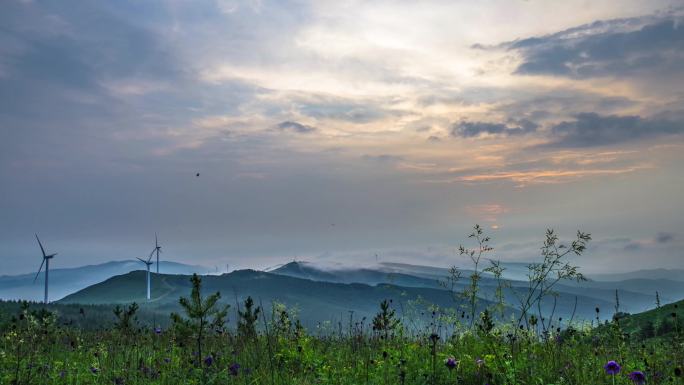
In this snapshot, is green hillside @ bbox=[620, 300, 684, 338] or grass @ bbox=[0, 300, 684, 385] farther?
green hillside @ bbox=[620, 300, 684, 338]

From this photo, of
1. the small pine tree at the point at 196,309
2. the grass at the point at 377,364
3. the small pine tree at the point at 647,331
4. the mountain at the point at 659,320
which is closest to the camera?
the small pine tree at the point at 196,309

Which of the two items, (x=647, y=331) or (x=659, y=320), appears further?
(x=647, y=331)

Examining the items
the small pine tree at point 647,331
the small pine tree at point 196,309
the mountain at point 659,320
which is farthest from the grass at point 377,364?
the small pine tree at point 647,331

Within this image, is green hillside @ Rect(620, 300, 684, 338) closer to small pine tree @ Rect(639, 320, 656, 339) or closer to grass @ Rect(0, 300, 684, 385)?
small pine tree @ Rect(639, 320, 656, 339)

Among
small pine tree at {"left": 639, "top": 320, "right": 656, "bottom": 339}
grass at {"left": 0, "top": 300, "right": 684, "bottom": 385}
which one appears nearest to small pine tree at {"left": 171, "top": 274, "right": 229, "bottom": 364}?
grass at {"left": 0, "top": 300, "right": 684, "bottom": 385}

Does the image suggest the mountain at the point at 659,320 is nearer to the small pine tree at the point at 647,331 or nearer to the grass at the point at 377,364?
the small pine tree at the point at 647,331

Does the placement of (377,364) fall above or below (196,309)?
below

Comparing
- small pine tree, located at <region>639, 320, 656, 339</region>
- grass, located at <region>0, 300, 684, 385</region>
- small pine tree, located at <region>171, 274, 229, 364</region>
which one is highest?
small pine tree, located at <region>171, 274, 229, 364</region>

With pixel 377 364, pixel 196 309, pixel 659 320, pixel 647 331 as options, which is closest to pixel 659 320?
pixel 659 320

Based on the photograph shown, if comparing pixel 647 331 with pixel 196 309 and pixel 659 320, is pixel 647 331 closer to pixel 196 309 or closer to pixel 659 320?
pixel 659 320

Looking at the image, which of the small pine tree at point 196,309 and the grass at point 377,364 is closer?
the small pine tree at point 196,309

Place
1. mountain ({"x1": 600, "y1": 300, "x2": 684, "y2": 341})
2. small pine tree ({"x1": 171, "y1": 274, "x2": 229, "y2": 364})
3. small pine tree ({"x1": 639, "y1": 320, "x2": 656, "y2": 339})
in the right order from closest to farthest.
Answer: small pine tree ({"x1": 171, "y1": 274, "x2": 229, "y2": 364})
mountain ({"x1": 600, "y1": 300, "x2": 684, "y2": 341})
small pine tree ({"x1": 639, "y1": 320, "x2": 656, "y2": 339})

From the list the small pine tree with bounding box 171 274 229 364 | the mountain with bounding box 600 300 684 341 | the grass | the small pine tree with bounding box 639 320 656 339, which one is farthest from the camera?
the small pine tree with bounding box 639 320 656 339

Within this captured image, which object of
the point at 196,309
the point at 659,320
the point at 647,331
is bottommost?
the point at 647,331
